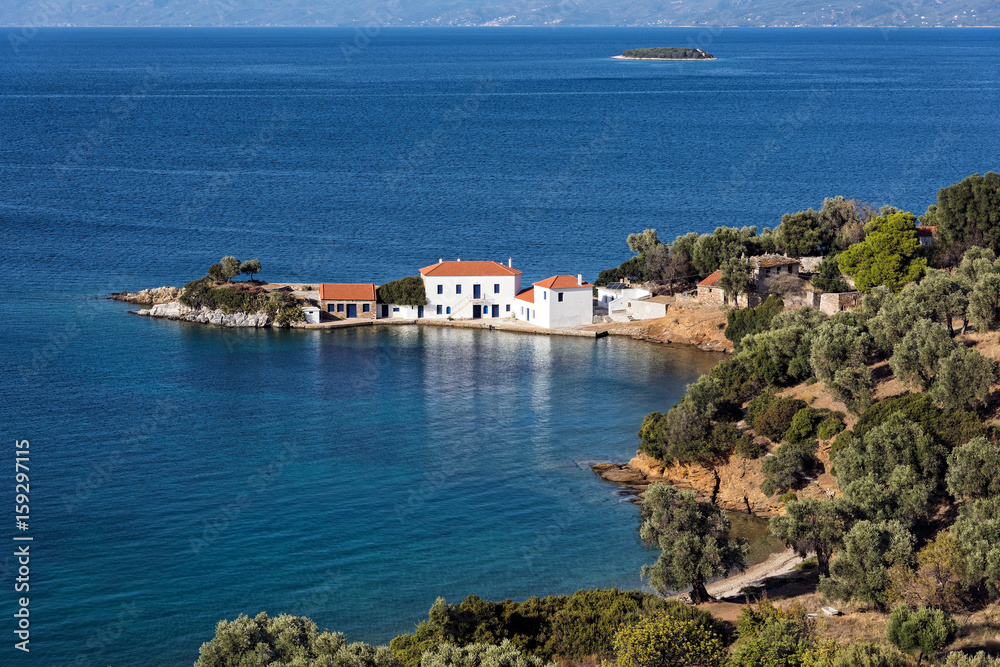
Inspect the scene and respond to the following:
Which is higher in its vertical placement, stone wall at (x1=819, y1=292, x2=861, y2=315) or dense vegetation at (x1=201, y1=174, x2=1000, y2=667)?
stone wall at (x1=819, y1=292, x2=861, y2=315)

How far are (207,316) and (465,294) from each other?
16.0 meters

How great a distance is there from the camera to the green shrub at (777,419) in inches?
1813

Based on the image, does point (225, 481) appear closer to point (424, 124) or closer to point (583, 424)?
point (583, 424)

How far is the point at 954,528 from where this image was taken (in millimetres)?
34750

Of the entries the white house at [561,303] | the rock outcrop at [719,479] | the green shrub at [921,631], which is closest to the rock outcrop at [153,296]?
the white house at [561,303]

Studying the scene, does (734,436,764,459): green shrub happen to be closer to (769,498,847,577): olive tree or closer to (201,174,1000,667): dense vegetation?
(201,174,1000,667): dense vegetation

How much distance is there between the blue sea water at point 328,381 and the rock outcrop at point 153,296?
97.6 inches

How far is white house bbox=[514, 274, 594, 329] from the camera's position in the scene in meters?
69.4

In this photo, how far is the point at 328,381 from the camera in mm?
60062

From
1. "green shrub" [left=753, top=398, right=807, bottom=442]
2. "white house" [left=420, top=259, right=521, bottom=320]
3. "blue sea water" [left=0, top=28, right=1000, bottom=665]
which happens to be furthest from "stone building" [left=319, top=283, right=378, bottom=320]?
"green shrub" [left=753, top=398, right=807, bottom=442]

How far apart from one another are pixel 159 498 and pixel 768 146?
4576 inches

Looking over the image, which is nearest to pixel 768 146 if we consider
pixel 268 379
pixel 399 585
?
pixel 268 379

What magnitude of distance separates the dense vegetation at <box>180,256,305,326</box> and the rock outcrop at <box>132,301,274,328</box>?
0.93 ft

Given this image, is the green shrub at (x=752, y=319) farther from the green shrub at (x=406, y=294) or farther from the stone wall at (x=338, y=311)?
Result: the stone wall at (x=338, y=311)
